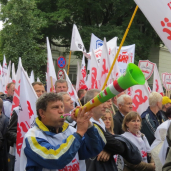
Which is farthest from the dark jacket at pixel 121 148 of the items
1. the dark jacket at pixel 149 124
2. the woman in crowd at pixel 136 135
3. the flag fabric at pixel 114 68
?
the flag fabric at pixel 114 68

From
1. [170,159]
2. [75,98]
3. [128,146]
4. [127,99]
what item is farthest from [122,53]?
[170,159]

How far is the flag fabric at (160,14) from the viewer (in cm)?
317

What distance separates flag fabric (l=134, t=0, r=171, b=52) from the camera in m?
3.17

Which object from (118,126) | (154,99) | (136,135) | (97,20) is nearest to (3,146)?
(118,126)

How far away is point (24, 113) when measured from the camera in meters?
4.75

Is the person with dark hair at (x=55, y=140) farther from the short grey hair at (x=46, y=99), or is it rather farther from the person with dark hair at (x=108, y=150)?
the person with dark hair at (x=108, y=150)

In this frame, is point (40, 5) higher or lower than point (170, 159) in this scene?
higher

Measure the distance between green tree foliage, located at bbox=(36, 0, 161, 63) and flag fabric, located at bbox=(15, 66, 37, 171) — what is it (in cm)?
1719

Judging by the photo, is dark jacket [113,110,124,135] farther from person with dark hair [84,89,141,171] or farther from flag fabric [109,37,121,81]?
flag fabric [109,37,121,81]

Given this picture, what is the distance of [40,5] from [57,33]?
2.16 m

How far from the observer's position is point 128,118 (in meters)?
4.68

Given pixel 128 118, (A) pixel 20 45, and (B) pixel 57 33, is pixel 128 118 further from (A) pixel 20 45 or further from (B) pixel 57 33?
(B) pixel 57 33

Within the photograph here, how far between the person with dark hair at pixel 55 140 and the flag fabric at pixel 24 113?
67.2 inches

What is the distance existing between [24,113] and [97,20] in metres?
21.0
